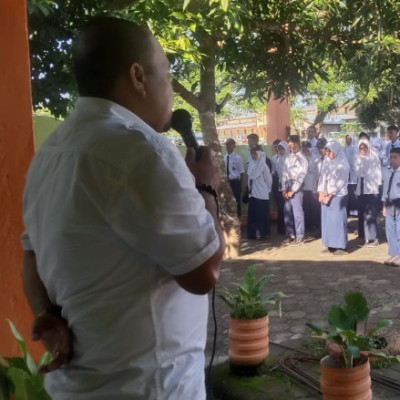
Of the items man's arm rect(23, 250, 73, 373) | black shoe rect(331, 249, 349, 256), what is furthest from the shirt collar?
black shoe rect(331, 249, 349, 256)

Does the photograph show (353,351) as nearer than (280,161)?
Yes

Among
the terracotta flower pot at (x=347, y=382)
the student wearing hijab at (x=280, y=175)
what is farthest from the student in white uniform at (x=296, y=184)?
the terracotta flower pot at (x=347, y=382)

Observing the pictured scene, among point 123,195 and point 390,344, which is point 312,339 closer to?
point 390,344

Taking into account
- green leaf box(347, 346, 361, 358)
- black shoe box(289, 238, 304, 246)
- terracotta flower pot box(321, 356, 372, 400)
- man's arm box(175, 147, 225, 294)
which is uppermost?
man's arm box(175, 147, 225, 294)

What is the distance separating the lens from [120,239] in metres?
1.08

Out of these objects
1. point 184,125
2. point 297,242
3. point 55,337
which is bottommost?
point 297,242

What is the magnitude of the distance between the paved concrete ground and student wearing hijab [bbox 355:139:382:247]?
0.25m

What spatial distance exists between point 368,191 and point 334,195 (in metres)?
Result: 1.07

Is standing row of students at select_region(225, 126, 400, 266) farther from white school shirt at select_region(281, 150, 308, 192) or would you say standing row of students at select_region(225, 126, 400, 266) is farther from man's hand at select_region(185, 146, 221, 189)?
man's hand at select_region(185, 146, 221, 189)

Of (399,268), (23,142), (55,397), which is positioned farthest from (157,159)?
(399,268)

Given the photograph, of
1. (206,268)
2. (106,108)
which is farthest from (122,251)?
(106,108)

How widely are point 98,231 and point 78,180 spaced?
0.35 feet

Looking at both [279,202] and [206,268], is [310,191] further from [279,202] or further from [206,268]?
[206,268]

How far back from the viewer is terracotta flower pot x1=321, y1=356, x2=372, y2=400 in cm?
273
